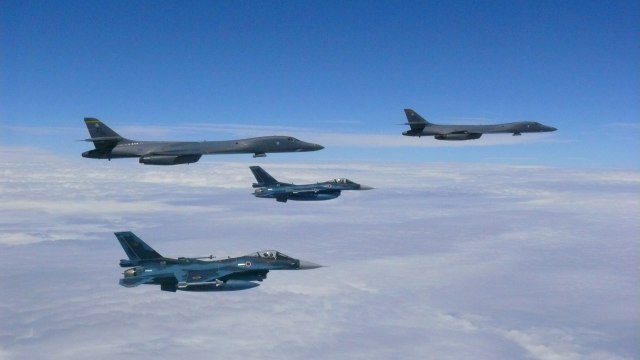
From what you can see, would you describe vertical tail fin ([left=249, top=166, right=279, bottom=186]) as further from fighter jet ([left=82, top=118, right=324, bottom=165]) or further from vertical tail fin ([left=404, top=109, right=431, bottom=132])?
vertical tail fin ([left=404, top=109, right=431, bottom=132])

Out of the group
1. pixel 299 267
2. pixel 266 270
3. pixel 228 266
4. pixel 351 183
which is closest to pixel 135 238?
pixel 228 266

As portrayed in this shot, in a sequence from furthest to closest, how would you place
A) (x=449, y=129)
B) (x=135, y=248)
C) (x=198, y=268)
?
(x=449, y=129) < (x=135, y=248) < (x=198, y=268)

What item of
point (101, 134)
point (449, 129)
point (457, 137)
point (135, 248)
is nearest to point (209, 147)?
point (101, 134)

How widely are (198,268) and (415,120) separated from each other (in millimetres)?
41993

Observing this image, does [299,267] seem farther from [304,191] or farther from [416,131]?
[416,131]

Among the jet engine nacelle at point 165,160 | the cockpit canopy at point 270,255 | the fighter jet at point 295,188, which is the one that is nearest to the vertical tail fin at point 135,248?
the cockpit canopy at point 270,255

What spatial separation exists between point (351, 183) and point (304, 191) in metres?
7.50

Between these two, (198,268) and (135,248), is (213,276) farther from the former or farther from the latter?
(135,248)

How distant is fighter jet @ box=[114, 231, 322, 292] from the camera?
41.2 m

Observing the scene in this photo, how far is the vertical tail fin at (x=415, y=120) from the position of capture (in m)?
73.2

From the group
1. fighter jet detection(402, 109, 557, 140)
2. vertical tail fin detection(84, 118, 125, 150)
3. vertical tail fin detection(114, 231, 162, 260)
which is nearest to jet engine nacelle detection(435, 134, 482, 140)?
fighter jet detection(402, 109, 557, 140)

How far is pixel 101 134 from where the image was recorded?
187ft

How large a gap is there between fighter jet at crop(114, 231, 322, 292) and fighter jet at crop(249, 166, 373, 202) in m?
22.1

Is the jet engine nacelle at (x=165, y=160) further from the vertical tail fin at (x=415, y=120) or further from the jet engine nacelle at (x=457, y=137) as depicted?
the jet engine nacelle at (x=457, y=137)
